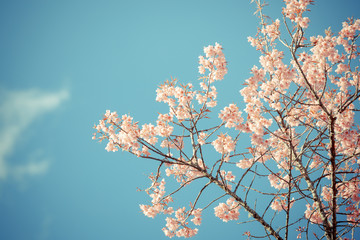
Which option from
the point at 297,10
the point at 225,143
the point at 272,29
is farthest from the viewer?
the point at 272,29

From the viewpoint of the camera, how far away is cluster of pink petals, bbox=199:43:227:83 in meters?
5.09

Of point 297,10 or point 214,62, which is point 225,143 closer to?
point 214,62

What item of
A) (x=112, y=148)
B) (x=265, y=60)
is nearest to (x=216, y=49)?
(x=265, y=60)

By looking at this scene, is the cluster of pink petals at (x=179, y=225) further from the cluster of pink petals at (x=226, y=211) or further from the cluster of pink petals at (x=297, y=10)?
the cluster of pink petals at (x=297, y=10)

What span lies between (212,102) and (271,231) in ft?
9.40

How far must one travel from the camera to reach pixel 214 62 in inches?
202

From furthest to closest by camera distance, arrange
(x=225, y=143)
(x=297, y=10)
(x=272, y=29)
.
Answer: (x=272, y=29) < (x=225, y=143) < (x=297, y=10)

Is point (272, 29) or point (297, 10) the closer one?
point (297, 10)

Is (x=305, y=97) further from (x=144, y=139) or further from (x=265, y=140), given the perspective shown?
(x=144, y=139)

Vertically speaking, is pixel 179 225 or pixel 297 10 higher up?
pixel 297 10

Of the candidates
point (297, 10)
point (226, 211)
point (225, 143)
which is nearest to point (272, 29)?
point (297, 10)

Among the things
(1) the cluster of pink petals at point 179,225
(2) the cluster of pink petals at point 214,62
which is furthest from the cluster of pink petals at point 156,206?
(2) the cluster of pink petals at point 214,62

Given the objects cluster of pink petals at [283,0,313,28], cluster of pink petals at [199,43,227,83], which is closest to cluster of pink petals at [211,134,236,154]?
cluster of pink petals at [199,43,227,83]

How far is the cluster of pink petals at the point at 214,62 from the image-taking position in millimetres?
5086
